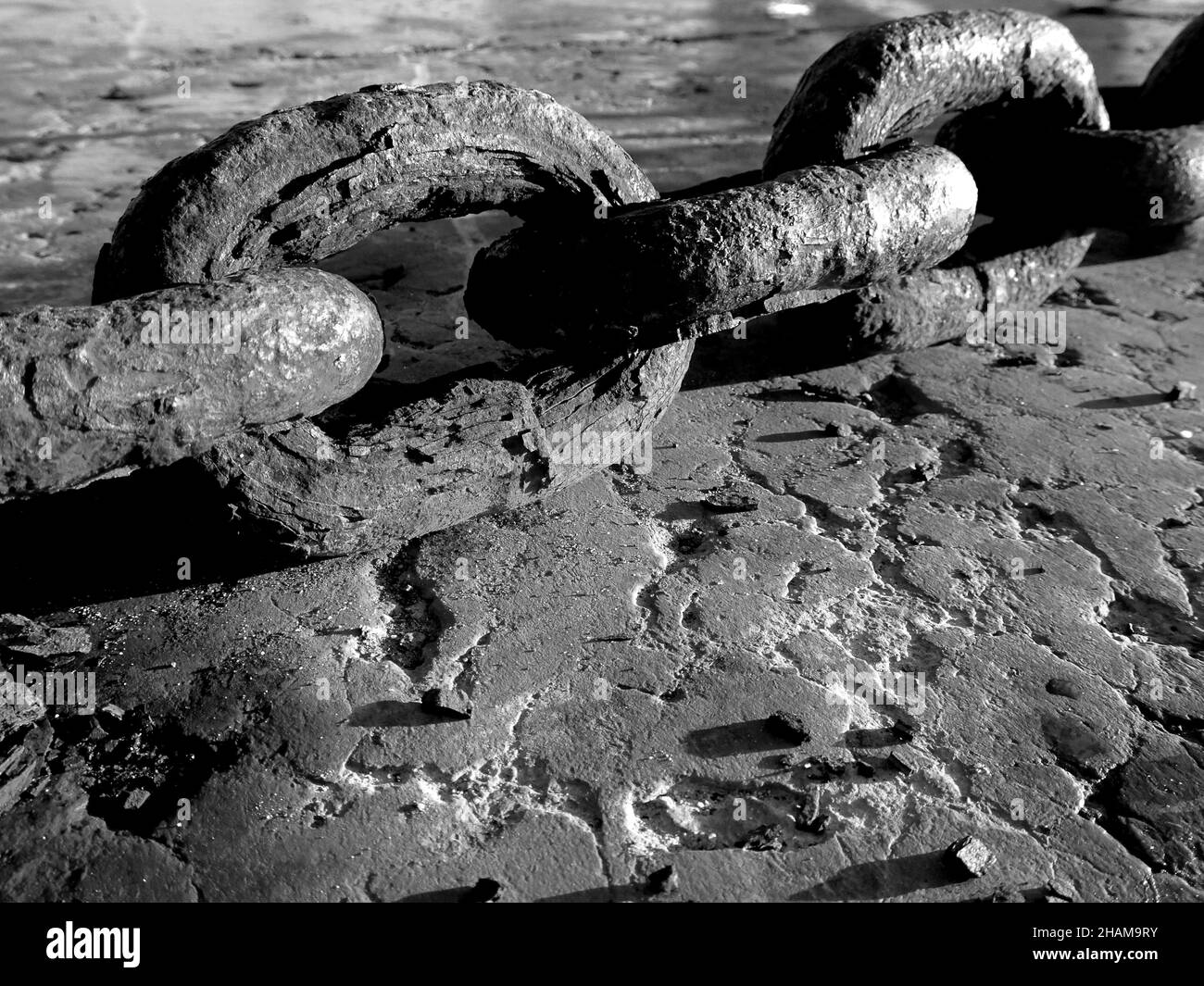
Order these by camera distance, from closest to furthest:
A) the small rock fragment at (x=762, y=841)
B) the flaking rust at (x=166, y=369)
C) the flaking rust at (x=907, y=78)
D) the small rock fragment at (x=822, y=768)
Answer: the flaking rust at (x=166, y=369) → the small rock fragment at (x=762, y=841) → the small rock fragment at (x=822, y=768) → the flaking rust at (x=907, y=78)

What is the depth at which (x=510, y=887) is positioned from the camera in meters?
1.51

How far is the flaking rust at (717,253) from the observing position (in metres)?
1.85

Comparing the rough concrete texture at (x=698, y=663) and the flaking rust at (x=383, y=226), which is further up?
the flaking rust at (x=383, y=226)

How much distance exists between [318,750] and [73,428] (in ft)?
1.83

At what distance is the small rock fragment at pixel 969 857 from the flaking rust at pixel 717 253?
2.87ft

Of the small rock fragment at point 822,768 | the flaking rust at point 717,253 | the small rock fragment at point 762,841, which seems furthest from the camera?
the flaking rust at point 717,253

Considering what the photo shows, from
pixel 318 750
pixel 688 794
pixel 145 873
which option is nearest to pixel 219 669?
pixel 318 750

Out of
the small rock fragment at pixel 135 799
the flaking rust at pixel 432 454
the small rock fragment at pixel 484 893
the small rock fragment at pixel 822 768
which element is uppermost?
the flaking rust at pixel 432 454

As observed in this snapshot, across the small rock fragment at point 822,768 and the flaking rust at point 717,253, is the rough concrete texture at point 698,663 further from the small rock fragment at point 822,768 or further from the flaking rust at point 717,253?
the flaking rust at point 717,253

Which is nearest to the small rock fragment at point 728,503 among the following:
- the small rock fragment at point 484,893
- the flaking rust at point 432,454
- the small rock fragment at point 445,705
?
the flaking rust at point 432,454

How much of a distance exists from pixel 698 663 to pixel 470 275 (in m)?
0.79

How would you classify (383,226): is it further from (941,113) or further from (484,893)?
(941,113)

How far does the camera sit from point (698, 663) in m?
1.88
